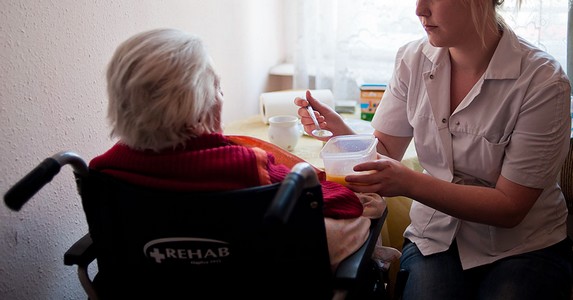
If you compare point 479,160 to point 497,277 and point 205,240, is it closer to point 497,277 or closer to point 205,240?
point 497,277

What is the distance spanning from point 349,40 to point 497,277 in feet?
4.01

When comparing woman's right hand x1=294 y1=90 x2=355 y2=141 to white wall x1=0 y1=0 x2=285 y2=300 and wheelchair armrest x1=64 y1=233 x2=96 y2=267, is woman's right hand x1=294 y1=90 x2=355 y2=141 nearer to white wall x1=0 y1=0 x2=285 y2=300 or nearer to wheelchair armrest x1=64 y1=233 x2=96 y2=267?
white wall x1=0 y1=0 x2=285 y2=300

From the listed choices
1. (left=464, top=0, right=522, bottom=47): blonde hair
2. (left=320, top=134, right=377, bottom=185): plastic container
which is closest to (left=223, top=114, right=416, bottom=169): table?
(left=320, top=134, right=377, bottom=185): plastic container

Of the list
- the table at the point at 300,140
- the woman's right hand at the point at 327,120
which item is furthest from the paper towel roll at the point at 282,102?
the woman's right hand at the point at 327,120

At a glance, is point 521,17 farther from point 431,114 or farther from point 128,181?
point 128,181

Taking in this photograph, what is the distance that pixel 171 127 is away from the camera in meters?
0.91

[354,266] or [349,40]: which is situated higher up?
[349,40]

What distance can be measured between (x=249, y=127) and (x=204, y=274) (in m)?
1.09

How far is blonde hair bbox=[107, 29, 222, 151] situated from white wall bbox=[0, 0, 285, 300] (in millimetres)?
275

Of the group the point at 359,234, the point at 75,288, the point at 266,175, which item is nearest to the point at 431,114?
the point at 359,234

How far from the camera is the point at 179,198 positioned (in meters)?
0.83

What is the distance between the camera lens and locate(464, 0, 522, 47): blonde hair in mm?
1169

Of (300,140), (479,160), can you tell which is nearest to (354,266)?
(479,160)

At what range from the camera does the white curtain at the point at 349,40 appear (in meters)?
2.04
